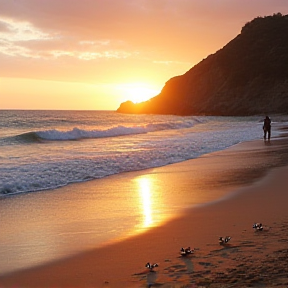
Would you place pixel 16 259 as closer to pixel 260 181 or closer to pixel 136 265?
pixel 136 265

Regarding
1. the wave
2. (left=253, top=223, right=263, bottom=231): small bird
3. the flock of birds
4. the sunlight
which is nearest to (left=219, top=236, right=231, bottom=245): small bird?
the flock of birds

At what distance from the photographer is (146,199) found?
861cm

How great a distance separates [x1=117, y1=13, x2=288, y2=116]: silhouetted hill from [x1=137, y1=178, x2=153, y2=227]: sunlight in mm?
92652

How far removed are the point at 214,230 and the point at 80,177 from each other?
6.53 meters

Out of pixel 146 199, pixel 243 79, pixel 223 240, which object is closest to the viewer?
pixel 223 240

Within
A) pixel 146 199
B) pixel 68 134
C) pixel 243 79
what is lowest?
pixel 146 199

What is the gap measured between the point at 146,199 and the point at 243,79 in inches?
4382

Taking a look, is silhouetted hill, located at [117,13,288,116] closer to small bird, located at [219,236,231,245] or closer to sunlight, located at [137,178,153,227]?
sunlight, located at [137,178,153,227]

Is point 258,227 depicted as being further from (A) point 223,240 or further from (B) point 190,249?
(B) point 190,249

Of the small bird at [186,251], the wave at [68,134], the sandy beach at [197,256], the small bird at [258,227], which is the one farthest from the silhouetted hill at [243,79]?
the small bird at [186,251]

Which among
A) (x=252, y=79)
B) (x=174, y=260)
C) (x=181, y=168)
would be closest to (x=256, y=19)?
(x=252, y=79)

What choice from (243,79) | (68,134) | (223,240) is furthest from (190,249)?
(243,79)

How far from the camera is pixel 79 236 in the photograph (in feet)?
19.6

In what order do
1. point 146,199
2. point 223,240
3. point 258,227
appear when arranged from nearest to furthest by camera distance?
1. point 223,240
2. point 258,227
3. point 146,199
